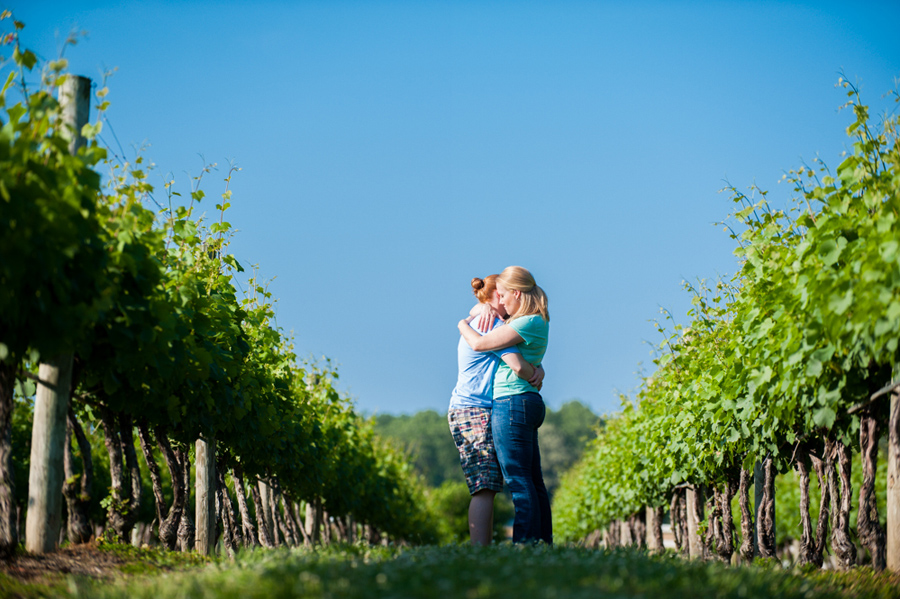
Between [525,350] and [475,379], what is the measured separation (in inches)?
16.3

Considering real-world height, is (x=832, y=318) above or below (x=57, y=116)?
below

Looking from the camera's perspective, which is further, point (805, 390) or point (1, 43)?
point (805, 390)

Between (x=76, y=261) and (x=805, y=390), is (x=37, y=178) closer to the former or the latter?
(x=76, y=261)

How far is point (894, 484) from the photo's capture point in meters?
4.34

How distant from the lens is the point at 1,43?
3746 millimetres

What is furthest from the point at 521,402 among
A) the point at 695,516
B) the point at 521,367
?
the point at 695,516

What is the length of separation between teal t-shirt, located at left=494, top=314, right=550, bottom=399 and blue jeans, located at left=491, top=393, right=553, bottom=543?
2.2 inches

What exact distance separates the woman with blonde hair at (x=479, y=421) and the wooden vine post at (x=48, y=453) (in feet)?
8.06

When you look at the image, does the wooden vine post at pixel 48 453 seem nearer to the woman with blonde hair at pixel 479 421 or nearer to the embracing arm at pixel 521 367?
the woman with blonde hair at pixel 479 421

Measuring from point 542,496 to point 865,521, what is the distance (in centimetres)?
206

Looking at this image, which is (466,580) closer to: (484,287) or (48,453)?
(48,453)

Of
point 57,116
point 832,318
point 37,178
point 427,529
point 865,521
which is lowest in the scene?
point 427,529

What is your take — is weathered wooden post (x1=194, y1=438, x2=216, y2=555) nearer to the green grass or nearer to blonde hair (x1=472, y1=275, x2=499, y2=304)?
blonde hair (x1=472, y1=275, x2=499, y2=304)

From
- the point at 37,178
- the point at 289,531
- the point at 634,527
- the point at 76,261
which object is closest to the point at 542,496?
the point at 76,261
